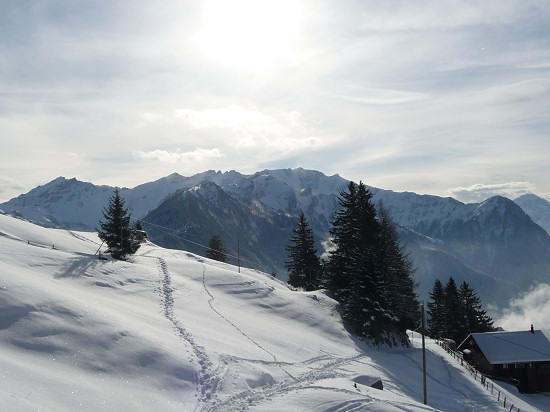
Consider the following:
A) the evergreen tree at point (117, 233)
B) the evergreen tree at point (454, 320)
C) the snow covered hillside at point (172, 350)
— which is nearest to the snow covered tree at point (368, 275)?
the snow covered hillside at point (172, 350)

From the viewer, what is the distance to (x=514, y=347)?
165ft

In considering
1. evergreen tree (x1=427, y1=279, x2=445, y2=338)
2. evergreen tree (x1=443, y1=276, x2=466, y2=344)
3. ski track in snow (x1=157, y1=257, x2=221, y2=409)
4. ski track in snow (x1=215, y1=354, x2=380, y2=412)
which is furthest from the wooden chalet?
ski track in snow (x1=157, y1=257, x2=221, y2=409)

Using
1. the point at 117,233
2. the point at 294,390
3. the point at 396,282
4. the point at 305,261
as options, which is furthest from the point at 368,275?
the point at 117,233

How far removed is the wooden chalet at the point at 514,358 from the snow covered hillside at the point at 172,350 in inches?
421

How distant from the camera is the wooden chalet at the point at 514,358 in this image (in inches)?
1900

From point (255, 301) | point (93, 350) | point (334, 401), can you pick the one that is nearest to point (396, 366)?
point (255, 301)

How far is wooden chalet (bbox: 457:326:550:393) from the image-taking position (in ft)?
Result: 158

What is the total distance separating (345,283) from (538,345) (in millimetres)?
24991

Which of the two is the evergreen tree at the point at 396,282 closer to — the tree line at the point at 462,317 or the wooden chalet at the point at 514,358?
the wooden chalet at the point at 514,358

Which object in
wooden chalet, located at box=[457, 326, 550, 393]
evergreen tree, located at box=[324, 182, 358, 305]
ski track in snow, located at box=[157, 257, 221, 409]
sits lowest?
wooden chalet, located at box=[457, 326, 550, 393]

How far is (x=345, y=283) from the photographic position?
48.2 m

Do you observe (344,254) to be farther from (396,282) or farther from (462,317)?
(462,317)

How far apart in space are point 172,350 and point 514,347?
150ft

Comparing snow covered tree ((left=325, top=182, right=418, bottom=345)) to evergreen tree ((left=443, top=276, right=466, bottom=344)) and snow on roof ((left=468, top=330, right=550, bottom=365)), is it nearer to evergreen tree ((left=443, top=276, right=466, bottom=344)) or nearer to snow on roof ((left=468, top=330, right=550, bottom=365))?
snow on roof ((left=468, top=330, right=550, bottom=365))
